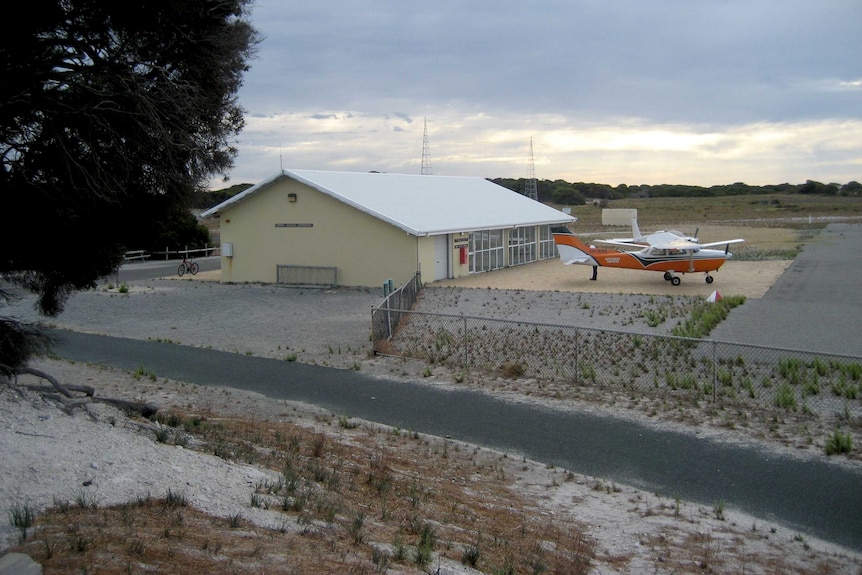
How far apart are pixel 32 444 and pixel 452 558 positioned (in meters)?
4.20

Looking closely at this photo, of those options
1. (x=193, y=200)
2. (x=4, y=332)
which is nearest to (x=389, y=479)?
(x=193, y=200)

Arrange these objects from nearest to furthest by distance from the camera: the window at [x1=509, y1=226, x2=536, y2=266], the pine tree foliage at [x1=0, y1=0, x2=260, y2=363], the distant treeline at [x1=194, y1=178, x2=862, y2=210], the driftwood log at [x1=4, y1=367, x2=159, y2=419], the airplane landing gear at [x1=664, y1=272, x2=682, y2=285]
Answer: the pine tree foliage at [x1=0, y1=0, x2=260, y2=363], the driftwood log at [x1=4, y1=367, x2=159, y2=419], the airplane landing gear at [x1=664, y1=272, x2=682, y2=285], the window at [x1=509, y1=226, x2=536, y2=266], the distant treeline at [x1=194, y1=178, x2=862, y2=210]

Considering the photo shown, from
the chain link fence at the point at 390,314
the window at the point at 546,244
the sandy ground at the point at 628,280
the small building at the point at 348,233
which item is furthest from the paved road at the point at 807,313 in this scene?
the window at the point at 546,244

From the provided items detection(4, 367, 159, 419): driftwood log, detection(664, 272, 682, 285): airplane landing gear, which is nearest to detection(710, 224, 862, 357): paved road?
detection(664, 272, 682, 285): airplane landing gear

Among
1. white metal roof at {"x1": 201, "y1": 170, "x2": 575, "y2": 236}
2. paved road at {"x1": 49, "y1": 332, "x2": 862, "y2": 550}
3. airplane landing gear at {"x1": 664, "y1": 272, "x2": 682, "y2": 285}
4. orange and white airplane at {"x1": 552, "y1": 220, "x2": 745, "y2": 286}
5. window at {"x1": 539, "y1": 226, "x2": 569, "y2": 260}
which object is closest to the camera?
paved road at {"x1": 49, "y1": 332, "x2": 862, "y2": 550}

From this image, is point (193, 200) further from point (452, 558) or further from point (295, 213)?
point (295, 213)

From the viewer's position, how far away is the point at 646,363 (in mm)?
16125

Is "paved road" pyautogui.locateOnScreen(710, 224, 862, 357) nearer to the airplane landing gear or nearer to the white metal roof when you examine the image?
the airplane landing gear

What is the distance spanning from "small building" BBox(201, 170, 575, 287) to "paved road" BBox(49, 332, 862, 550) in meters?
16.2

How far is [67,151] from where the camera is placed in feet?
27.9

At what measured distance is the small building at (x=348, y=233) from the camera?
33594 mm

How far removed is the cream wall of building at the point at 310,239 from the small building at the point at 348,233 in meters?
0.04

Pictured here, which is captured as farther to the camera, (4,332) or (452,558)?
(4,332)

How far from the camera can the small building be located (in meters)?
33.6
